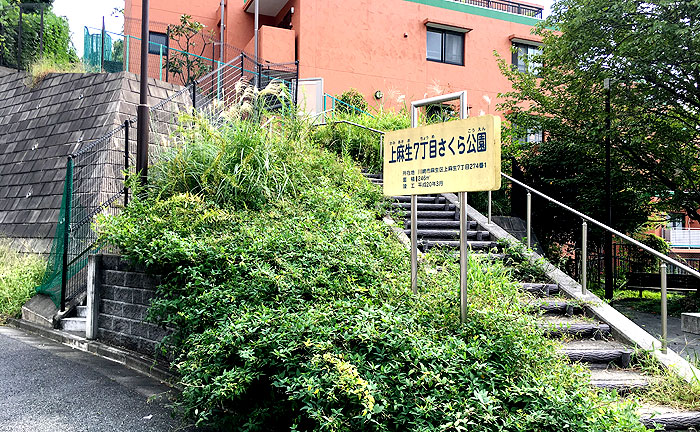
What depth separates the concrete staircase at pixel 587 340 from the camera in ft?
13.9

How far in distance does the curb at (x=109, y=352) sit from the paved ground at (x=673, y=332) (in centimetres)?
575

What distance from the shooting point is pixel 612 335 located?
568 cm

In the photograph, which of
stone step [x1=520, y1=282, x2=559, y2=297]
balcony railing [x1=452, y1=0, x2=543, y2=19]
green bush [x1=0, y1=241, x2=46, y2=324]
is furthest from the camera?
balcony railing [x1=452, y1=0, x2=543, y2=19]

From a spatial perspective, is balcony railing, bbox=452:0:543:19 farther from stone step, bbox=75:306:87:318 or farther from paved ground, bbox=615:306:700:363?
stone step, bbox=75:306:87:318

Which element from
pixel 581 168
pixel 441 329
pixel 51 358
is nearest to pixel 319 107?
pixel 581 168

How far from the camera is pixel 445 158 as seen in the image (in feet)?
14.8

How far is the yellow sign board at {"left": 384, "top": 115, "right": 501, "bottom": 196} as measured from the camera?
4168mm

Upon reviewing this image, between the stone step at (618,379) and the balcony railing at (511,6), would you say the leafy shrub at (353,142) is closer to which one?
the stone step at (618,379)

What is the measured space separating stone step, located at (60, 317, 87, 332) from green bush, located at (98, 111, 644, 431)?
2.39m

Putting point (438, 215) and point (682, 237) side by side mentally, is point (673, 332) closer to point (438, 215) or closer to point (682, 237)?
point (438, 215)

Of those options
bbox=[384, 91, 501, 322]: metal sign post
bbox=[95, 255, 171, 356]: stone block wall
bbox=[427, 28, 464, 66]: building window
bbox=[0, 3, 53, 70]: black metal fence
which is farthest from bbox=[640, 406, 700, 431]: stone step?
bbox=[0, 3, 53, 70]: black metal fence

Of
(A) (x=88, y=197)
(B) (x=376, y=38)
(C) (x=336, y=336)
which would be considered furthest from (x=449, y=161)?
(B) (x=376, y=38)

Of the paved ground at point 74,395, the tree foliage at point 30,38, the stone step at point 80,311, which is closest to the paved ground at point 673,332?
the paved ground at point 74,395

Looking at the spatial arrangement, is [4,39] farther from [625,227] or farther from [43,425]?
[625,227]
